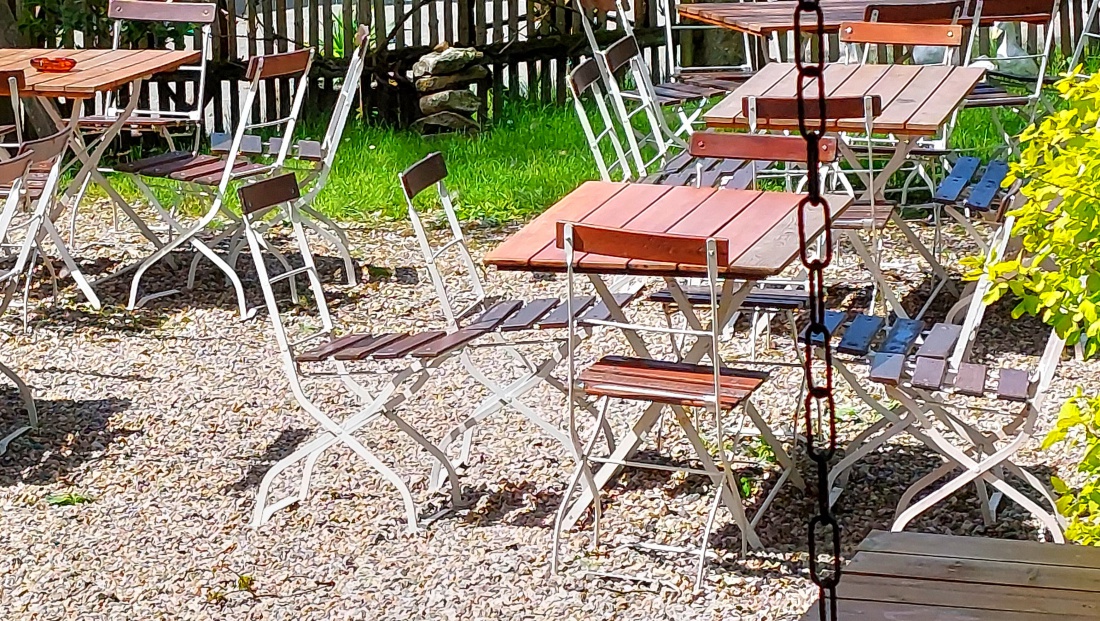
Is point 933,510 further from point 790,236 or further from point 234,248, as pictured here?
point 234,248

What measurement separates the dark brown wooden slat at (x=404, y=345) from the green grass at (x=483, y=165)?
10.7 feet

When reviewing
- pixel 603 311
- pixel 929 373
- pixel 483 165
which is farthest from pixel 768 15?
pixel 929 373

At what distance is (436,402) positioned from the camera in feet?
18.4

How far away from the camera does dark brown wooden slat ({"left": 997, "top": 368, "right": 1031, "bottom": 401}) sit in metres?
4.12

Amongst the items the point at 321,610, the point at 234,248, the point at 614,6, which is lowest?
the point at 321,610

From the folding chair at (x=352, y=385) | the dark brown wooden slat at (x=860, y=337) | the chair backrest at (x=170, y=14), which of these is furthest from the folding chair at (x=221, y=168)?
the dark brown wooden slat at (x=860, y=337)

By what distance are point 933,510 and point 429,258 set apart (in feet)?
5.52

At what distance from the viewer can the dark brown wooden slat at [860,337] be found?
14.8ft

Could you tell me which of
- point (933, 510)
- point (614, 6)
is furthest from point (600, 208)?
point (614, 6)

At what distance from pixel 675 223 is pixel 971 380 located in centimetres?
96

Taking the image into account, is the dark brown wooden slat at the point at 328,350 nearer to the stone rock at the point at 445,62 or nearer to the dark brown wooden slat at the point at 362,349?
the dark brown wooden slat at the point at 362,349

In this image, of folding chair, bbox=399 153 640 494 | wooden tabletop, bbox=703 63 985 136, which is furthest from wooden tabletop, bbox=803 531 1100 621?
wooden tabletop, bbox=703 63 985 136

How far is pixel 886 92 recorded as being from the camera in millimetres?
6086

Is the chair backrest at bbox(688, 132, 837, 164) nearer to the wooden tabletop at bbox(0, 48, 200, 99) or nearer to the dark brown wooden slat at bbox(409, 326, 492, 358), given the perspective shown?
the dark brown wooden slat at bbox(409, 326, 492, 358)
